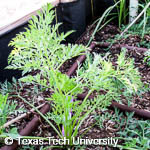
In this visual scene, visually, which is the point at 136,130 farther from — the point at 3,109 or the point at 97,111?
the point at 3,109

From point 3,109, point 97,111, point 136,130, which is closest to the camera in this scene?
point 3,109

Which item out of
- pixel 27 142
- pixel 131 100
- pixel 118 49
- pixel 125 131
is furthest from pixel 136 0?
pixel 27 142

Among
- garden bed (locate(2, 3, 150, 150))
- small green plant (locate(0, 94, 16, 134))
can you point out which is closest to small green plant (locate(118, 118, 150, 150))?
garden bed (locate(2, 3, 150, 150))

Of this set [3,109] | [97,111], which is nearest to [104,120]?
[97,111]

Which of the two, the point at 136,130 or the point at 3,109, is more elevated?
the point at 3,109

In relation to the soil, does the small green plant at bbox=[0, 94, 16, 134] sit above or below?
above

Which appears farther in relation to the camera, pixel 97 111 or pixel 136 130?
pixel 97 111

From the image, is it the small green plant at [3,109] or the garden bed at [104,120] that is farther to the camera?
the garden bed at [104,120]

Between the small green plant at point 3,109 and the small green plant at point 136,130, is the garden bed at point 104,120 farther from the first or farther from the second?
the small green plant at point 3,109

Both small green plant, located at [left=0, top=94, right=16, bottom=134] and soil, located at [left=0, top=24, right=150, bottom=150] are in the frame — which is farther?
soil, located at [left=0, top=24, right=150, bottom=150]

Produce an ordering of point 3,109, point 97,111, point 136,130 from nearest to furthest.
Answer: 1. point 3,109
2. point 136,130
3. point 97,111

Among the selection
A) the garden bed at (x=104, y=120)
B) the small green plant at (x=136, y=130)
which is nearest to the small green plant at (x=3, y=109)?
the garden bed at (x=104, y=120)

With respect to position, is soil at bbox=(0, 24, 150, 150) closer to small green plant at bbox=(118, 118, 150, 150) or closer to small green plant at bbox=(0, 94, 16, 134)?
small green plant at bbox=(118, 118, 150, 150)

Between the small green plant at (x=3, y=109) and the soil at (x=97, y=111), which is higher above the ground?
the small green plant at (x=3, y=109)
